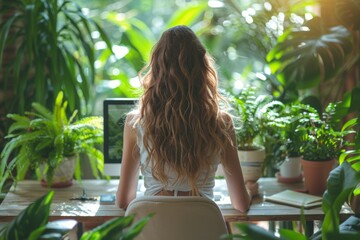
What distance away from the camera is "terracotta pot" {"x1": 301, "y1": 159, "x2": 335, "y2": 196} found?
107 inches

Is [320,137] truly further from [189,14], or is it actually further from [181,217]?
[189,14]

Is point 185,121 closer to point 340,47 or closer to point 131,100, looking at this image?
point 131,100

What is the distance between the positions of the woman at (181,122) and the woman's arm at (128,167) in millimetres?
40

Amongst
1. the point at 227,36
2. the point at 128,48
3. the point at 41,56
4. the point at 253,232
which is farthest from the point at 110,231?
the point at 227,36

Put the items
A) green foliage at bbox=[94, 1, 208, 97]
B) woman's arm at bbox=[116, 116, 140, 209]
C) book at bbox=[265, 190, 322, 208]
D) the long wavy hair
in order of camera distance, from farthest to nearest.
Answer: green foliage at bbox=[94, 1, 208, 97] < book at bbox=[265, 190, 322, 208] < woman's arm at bbox=[116, 116, 140, 209] < the long wavy hair

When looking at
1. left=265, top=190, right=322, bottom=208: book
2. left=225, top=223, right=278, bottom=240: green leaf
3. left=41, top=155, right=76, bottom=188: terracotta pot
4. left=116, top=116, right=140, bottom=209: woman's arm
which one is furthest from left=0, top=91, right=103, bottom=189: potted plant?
left=225, top=223, right=278, bottom=240: green leaf

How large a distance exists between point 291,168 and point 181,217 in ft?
3.30

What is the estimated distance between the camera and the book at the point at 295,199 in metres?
2.60

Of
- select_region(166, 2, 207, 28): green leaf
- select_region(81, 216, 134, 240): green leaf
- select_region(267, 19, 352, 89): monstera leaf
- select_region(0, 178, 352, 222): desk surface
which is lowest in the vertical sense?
select_region(0, 178, 352, 222): desk surface

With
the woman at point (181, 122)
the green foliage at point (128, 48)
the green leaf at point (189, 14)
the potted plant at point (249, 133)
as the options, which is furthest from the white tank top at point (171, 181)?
the green leaf at point (189, 14)

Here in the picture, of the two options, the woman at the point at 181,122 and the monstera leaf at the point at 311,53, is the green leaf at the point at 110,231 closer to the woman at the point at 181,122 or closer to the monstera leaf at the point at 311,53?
the woman at the point at 181,122

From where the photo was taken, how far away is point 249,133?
281cm

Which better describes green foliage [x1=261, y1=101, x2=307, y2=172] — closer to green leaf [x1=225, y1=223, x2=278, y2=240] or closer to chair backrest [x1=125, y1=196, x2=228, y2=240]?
chair backrest [x1=125, y1=196, x2=228, y2=240]

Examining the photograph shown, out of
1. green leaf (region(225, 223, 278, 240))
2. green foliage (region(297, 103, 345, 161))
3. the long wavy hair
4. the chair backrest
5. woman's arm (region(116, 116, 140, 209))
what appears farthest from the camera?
green foliage (region(297, 103, 345, 161))
